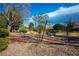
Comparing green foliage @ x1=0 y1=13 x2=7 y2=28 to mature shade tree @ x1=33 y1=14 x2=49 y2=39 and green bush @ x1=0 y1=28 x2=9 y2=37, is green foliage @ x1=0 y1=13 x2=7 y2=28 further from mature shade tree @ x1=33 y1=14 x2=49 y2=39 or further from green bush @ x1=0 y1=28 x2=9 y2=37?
mature shade tree @ x1=33 y1=14 x2=49 y2=39

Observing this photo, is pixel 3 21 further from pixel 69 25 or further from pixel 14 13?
pixel 69 25

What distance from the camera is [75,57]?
5438 mm

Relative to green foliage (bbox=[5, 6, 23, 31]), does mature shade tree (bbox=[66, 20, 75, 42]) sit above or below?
below

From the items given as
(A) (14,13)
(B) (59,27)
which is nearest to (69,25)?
(B) (59,27)

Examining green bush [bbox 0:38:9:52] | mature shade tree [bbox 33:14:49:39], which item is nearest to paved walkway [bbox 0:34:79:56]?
green bush [bbox 0:38:9:52]

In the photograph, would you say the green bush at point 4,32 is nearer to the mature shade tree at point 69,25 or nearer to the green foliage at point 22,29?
the green foliage at point 22,29

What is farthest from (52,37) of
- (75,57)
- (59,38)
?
(75,57)

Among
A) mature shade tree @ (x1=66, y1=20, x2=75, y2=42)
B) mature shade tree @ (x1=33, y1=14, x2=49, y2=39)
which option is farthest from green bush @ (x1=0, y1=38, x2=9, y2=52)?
mature shade tree @ (x1=66, y1=20, x2=75, y2=42)

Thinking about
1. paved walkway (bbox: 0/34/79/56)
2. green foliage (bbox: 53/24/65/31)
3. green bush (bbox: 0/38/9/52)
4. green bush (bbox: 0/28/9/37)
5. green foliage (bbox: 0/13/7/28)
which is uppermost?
green foliage (bbox: 0/13/7/28)

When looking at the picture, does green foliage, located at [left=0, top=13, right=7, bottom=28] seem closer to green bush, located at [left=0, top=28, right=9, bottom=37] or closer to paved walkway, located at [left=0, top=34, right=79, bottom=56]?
green bush, located at [left=0, top=28, right=9, bottom=37]

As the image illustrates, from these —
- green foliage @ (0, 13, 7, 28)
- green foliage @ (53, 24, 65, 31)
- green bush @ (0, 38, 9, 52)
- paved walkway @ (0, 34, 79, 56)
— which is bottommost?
paved walkway @ (0, 34, 79, 56)

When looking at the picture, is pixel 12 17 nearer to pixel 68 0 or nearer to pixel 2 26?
pixel 2 26

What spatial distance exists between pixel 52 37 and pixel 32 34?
11.4 inches

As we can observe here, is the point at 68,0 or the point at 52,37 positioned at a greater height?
the point at 68,0
